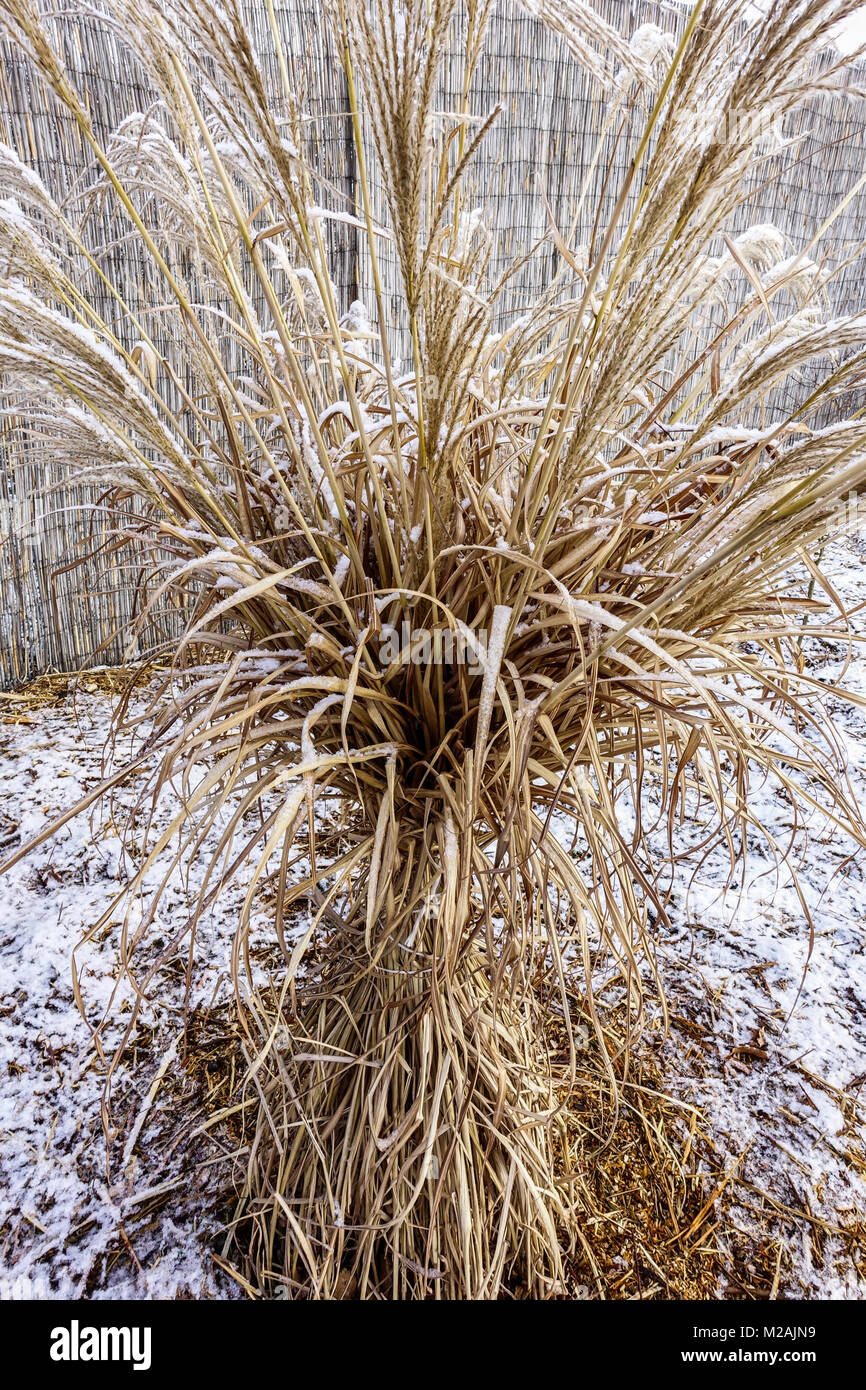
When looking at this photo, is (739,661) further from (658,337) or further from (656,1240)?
(656,1240)

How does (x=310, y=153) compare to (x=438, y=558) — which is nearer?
(x=438, y=558)

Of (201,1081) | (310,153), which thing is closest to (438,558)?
(201,1081)

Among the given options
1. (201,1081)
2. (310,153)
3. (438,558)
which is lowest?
(201,1081)

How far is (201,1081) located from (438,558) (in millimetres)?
849

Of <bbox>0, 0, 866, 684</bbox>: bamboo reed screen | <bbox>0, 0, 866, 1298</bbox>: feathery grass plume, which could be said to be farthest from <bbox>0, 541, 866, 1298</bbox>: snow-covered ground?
<bbox>0, 0, 866, 684</bbox>: bamboo reed screen

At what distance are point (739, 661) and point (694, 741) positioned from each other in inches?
3.2

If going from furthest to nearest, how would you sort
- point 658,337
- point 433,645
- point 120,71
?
point 120,71
point 433,645
point 658,337

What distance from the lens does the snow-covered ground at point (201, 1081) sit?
33.1 inches

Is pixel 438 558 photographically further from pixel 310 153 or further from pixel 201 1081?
pixel 310 153

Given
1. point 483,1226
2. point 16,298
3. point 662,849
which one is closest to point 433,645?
point 16,298

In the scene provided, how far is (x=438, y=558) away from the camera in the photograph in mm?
577

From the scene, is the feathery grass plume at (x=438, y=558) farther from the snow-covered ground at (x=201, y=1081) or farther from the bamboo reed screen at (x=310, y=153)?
the bamboo reed screen at (x=310, y=153)

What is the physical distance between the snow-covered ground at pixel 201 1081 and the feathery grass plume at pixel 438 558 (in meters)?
0.14
